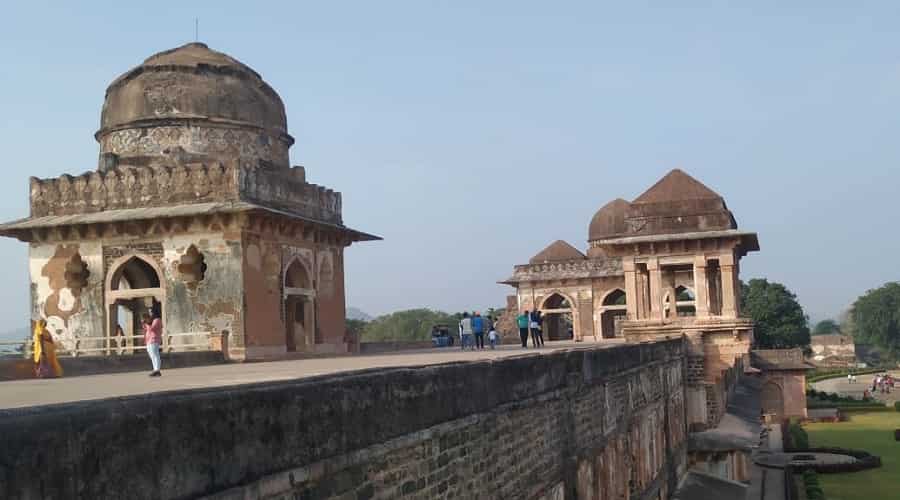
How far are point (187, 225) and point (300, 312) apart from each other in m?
3.59

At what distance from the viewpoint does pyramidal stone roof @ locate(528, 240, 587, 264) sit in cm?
3772

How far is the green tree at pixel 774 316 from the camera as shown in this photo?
5741 cm

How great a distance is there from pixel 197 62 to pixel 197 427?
16150 millimetres

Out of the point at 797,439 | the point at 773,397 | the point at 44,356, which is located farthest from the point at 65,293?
the point at 773,397

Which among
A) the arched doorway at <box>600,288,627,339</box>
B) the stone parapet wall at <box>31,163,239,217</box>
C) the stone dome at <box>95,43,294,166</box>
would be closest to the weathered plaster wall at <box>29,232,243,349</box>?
the stone parapet wall at <box>31,163,239,217</box>

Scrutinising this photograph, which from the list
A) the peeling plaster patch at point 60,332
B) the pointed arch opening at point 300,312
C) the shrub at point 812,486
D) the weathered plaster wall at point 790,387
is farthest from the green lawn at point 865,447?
the peeling plaster patch at point 60,332

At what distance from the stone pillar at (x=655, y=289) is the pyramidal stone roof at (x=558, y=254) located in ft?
53.2

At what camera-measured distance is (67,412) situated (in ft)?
10.1

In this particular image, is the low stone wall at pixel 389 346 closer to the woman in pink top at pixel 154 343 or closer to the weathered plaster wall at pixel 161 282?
the weathered plaster wall at pixel 161 282

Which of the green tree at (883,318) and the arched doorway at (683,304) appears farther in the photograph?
the green tree at (883,318)

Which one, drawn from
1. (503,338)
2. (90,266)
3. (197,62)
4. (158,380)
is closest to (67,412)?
(158,380)

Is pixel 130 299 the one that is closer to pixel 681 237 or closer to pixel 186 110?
pixel 186 110

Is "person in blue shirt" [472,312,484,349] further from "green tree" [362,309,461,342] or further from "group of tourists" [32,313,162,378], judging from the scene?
"green tree" [362,309,461,342]

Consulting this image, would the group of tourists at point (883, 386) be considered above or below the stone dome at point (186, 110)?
below
